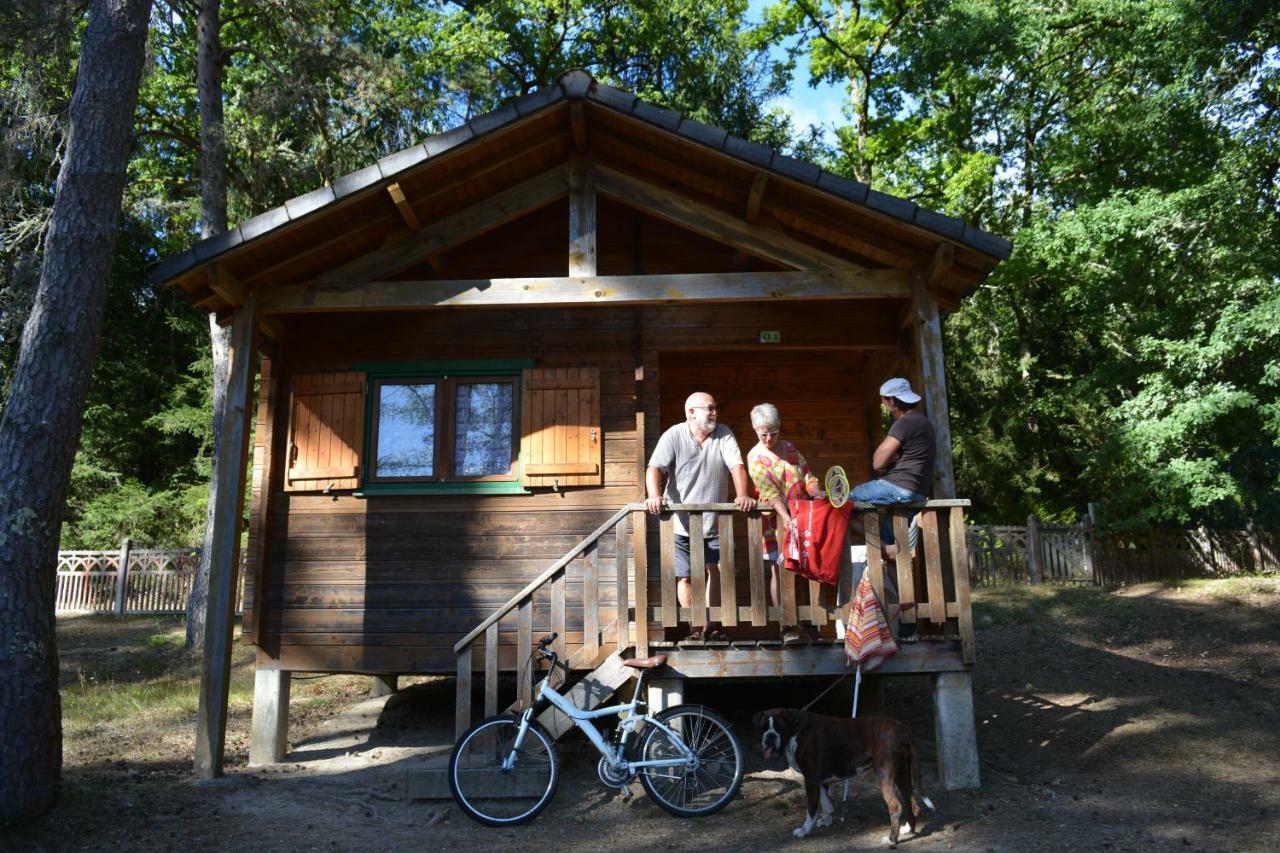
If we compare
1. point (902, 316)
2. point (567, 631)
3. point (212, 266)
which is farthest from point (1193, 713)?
point (212, 266)

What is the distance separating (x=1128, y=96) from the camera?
20.4 meters

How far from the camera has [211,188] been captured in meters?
15.0

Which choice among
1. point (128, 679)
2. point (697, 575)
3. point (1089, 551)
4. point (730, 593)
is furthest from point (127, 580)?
point (1089, 551)

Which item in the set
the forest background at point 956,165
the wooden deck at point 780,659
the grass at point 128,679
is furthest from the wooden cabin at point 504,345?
the forest background at point 956,165

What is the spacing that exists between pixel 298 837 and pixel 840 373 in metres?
6.74

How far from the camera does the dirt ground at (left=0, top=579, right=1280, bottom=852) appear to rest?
5832mm

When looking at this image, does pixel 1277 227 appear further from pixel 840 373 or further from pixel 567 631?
pixel 567 631

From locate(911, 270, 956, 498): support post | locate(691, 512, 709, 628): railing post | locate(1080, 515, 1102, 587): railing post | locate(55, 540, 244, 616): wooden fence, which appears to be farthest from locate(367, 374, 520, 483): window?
locate(1080, 515, 1102, 587): railing post

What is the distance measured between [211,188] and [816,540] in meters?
12.4

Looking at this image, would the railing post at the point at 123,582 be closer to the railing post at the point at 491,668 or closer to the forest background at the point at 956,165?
the forest background at the point at 956,165

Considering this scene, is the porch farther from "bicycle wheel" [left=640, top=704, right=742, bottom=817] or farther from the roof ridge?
the roof ridge

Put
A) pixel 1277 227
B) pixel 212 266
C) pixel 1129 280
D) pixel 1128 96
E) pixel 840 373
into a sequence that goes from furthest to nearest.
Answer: pixel 1128 96, pixel 1129 280, pixel 1277 227, pixel 840 373, pixel 212 266

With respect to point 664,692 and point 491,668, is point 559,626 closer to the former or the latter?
point 491,668

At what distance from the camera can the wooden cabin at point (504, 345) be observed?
24.2ft
